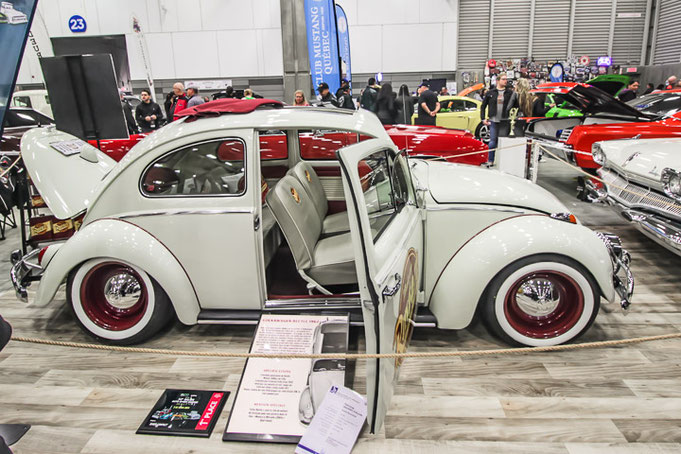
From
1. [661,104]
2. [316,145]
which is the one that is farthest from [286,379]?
[661,104]

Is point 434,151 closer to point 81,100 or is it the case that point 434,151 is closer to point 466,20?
point 81,100

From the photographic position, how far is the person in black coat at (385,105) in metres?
8.52

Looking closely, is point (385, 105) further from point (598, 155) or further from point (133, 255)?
point (133, 255)

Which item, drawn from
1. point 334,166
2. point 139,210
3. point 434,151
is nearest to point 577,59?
point 434,151

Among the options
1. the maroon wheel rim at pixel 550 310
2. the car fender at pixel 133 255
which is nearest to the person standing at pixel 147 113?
the car fender at pixel 133 255

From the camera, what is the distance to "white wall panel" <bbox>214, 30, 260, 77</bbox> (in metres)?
16.6

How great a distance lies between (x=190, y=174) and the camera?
115 inches

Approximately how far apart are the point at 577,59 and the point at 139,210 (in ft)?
61.5

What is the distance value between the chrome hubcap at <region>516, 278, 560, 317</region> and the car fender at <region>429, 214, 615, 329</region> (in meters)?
0.23

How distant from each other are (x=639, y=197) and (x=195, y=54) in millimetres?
16516

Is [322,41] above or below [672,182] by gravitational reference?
above

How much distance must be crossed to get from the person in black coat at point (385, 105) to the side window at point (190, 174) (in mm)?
6066

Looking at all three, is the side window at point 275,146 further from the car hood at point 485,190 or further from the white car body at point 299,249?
the car hood at point 485,190

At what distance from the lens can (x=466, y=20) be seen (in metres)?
17.2
